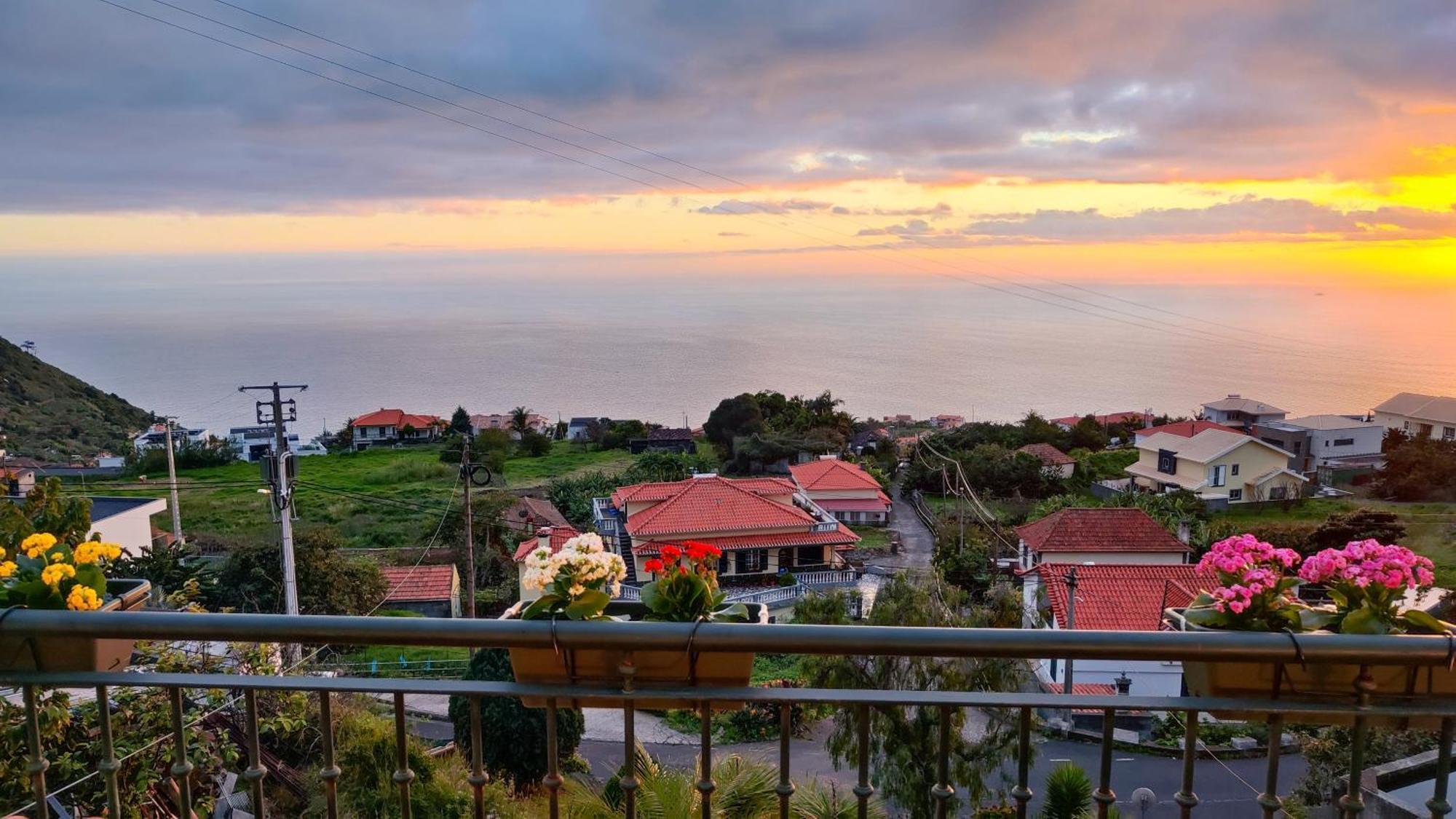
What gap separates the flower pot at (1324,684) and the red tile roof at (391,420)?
50753mm

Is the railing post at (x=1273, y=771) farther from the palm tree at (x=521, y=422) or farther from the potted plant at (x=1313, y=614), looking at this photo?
the palm tree at (x=521, y=422)

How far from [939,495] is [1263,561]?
117ft

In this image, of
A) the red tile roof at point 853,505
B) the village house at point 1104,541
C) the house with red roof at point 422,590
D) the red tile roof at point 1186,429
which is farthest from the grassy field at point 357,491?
the red tile roof at point 1186,429

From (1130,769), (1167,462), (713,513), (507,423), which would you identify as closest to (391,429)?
(507,423)

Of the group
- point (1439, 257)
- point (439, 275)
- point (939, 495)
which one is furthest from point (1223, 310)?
point (439, 275)

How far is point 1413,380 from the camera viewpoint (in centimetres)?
4441

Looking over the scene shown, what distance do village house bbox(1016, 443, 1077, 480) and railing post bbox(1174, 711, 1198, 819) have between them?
3674 centimetres

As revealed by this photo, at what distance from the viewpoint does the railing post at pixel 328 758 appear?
1.83m

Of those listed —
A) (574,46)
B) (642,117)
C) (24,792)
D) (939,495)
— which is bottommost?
(939,495)

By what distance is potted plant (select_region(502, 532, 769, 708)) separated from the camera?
1839mm

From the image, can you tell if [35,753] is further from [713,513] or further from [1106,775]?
[713,513]

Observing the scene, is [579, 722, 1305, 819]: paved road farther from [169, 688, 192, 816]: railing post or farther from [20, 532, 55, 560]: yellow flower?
[20, 532, 55, 560]: yellow flower

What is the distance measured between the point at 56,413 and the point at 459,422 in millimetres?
18356

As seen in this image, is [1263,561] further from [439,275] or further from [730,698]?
[439,275]
